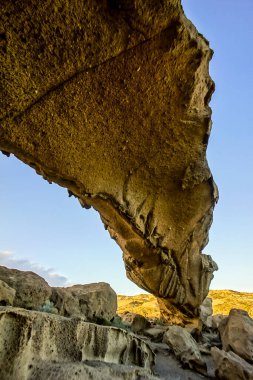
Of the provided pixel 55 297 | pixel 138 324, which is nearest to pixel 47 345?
pixel 55 297

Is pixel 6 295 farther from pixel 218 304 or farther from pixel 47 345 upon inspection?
pixel 218 304

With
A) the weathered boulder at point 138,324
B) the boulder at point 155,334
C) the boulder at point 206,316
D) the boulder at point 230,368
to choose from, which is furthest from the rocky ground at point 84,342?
the boulder at point 206,316

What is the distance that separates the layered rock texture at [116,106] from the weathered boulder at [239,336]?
2.33 m

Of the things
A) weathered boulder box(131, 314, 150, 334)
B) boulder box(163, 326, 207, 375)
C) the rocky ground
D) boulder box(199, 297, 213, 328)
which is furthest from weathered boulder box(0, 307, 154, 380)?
boulder box(199, 297, 213, 328)

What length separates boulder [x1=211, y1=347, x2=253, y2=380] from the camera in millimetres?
4070

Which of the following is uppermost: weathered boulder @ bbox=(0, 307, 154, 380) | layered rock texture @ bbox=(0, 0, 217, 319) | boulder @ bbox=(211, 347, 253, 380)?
layered rock texture @ bbox=(0, 0, 217, 319)

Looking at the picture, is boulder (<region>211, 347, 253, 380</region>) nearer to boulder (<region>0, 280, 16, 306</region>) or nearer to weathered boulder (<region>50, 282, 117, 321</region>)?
weathered boulder (<region>50, 282, 117, 321</region>)

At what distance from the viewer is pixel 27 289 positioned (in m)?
3.61

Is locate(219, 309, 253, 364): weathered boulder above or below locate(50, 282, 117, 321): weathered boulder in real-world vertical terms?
below

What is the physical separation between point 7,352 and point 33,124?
120 inches

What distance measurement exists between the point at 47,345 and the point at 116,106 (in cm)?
321

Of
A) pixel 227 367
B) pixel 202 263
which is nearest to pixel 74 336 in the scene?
pixel 227 367

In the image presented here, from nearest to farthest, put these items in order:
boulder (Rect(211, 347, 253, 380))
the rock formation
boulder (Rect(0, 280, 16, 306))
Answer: boulder (Rect(0, 280, 16, 306))
the rock formation
boulder (Rect(211, 347, 253, 380))

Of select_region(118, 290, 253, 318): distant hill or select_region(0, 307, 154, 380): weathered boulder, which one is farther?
select_region(118, 290, 253, 318): distant hill
